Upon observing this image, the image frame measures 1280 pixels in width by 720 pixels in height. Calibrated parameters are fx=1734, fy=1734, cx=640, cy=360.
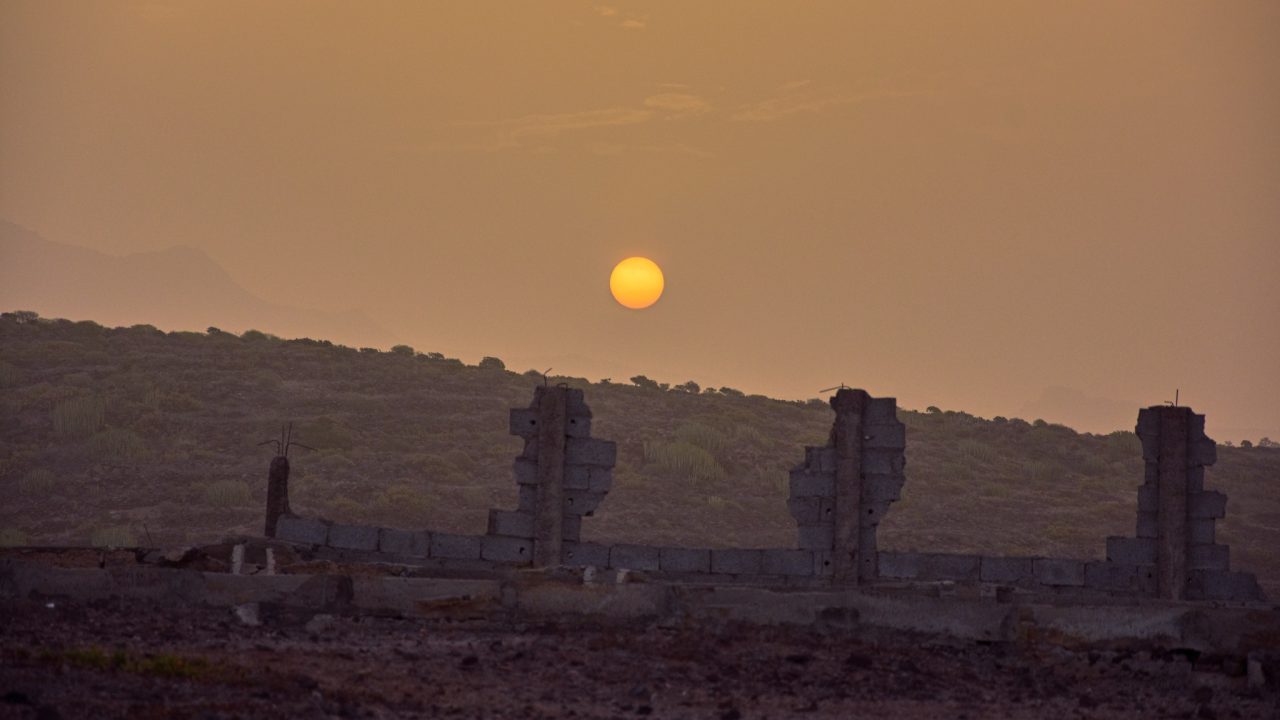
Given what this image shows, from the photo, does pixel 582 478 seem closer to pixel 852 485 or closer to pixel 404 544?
pixel 404 544

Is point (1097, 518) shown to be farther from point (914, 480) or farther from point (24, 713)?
point (24, 713)

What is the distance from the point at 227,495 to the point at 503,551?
88.2 feet

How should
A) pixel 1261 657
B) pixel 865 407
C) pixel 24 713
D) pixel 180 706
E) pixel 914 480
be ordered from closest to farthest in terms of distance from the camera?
pixel 24 713 → pixel 180 706 → pixel 1261 657 → pixel 865 407 → pixel 914 480

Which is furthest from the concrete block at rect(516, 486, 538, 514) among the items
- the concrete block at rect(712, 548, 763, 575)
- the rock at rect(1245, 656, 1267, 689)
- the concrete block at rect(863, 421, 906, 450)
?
the rock at rect(1245, 656, 1267, 689)

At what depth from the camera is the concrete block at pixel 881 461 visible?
2202cm

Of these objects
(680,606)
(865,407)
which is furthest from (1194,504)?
(680,606)

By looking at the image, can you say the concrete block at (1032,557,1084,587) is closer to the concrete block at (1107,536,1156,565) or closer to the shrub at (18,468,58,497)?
the concrete block at (1107,536,1156,565)

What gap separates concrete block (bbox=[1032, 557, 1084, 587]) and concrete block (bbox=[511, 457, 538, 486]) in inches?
268

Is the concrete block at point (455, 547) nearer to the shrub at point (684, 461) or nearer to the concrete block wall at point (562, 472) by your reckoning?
the concrete block wall at point (562, 472)

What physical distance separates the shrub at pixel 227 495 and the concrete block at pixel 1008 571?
28251 mm

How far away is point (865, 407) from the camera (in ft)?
72.6

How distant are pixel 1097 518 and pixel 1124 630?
4026 centimetres

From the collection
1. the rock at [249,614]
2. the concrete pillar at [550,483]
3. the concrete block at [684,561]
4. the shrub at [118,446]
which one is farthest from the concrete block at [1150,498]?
the shrub at [118,446]

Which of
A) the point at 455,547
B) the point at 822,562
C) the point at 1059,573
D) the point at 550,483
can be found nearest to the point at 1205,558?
the point at 1059,573
